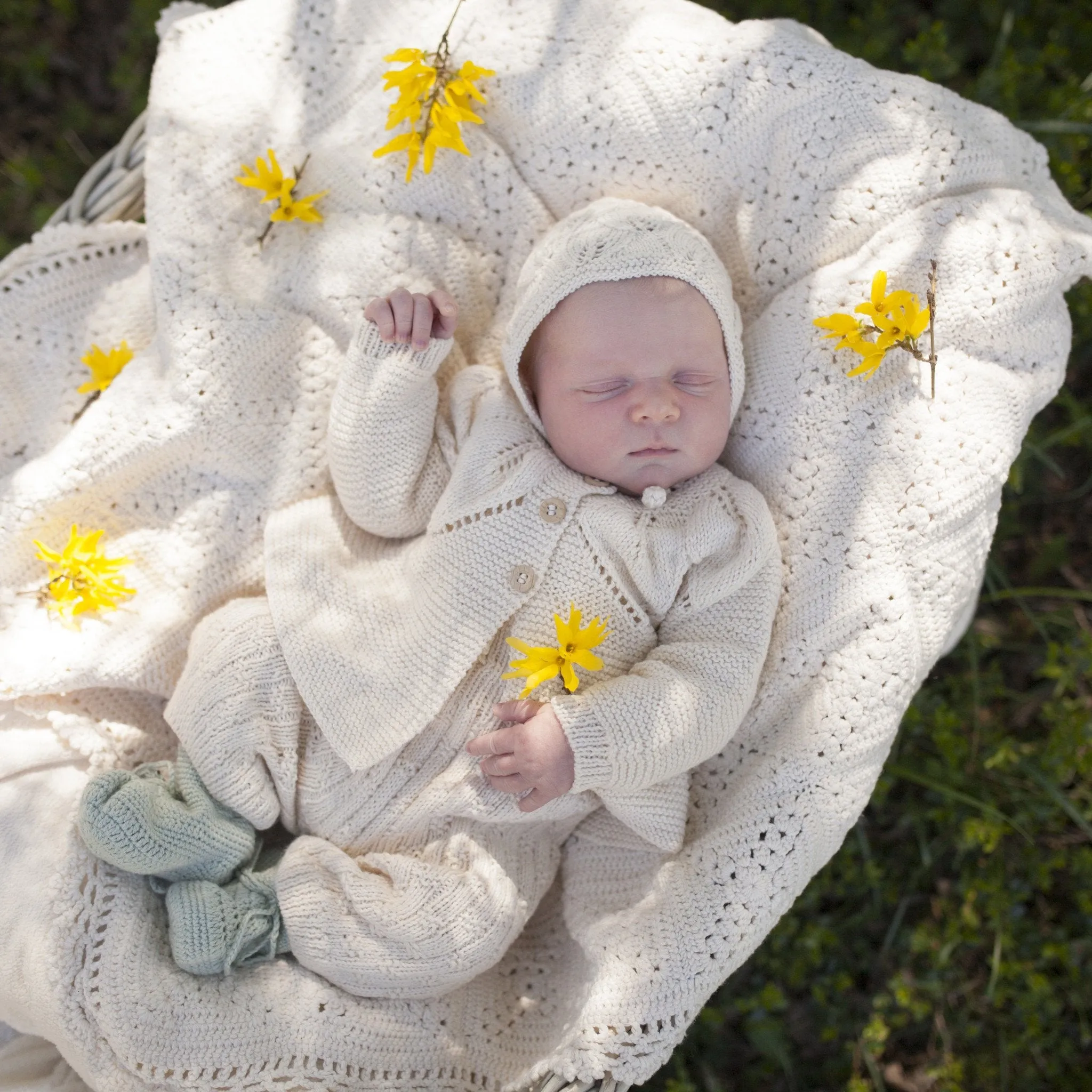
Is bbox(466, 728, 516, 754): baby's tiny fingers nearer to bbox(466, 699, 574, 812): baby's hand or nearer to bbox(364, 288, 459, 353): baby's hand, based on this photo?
bbox(466, 699, 574, 812): baby's hand

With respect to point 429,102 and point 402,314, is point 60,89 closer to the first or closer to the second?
point 429,102

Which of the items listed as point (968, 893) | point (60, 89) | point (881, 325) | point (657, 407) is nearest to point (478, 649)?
point (657, 407)

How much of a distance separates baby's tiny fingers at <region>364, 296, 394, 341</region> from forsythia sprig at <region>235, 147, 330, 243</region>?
265 mm

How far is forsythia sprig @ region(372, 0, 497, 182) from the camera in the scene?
1877mm

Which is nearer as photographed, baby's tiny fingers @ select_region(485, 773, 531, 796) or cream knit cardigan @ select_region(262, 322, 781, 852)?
baby's tiny fingers @ select_region(485, 773, 531, 796)

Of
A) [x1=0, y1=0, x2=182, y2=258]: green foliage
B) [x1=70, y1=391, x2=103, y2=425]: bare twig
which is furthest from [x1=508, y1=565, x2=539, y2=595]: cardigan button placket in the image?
[x1=0, y1=0, x2=182, y2=258]: green foliage

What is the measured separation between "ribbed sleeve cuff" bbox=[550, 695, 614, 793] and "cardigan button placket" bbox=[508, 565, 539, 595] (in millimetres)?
244

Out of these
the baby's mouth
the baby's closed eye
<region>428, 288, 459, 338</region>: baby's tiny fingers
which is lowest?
the baby's mouth

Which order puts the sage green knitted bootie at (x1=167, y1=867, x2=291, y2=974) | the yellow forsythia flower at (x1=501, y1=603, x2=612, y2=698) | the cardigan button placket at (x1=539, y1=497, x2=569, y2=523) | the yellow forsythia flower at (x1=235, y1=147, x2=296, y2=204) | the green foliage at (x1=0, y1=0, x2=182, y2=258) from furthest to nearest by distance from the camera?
the green foliage at (x1=0, y1=0, x2=182, y2=258)
the yellow forsythia flower at (x1=235, y1=147, x2=296, y2=204)
the cardigan button placket at (x1=539, y1=497, x2=569, y2=523)
the sage green knitted bootie at (x1=167, y1=867, x2=291, y2=974)
the yellow forsythia flower at (x1=501, y1=603, x2=612, y2=698)

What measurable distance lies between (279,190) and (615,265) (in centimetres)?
69

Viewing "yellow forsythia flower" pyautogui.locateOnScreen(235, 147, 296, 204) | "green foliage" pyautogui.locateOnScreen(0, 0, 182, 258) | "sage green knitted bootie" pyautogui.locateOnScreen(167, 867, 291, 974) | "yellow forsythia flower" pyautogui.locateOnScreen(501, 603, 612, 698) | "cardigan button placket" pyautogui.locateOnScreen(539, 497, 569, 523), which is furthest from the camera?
"green foliage" pyautogui.locateOnScreen(0, 0, 182, 258)

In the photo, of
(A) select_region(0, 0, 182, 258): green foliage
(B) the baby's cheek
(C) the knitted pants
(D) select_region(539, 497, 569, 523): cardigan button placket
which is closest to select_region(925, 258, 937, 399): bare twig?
(B) the baby's cheek

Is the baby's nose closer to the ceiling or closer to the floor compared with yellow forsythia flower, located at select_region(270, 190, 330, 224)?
closer to the floor

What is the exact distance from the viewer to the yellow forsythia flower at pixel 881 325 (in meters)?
1.81
